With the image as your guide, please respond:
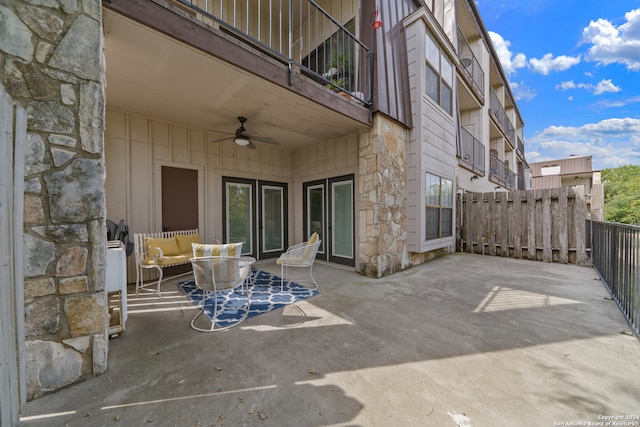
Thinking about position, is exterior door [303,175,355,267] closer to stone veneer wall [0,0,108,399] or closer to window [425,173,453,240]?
window [425,173,453,240]

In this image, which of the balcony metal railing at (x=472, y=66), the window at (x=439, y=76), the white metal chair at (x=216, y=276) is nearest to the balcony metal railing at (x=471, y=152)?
the balcony metal railing at (x=472, y=66)

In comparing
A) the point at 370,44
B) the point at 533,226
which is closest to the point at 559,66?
the point at 533,226

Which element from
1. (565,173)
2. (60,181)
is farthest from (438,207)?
(565,173)

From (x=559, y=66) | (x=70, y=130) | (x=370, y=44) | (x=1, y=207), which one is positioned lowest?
(x=1, y=207)

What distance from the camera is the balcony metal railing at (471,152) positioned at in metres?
A: 8.05

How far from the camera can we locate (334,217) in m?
5.84

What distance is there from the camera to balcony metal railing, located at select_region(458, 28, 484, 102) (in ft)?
28.8

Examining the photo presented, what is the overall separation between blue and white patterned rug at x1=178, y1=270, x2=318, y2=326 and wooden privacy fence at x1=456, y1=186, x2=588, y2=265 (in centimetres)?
595

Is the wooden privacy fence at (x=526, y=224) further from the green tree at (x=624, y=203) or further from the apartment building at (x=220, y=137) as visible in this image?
the green tree at (x=624, y=203)

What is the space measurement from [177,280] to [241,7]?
6.29 metres

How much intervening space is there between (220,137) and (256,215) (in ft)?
6.67

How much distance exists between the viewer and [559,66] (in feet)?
85.4

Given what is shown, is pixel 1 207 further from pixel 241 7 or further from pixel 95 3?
pixel 241 7

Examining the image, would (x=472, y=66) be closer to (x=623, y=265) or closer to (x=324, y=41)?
(x=324, y=41)
